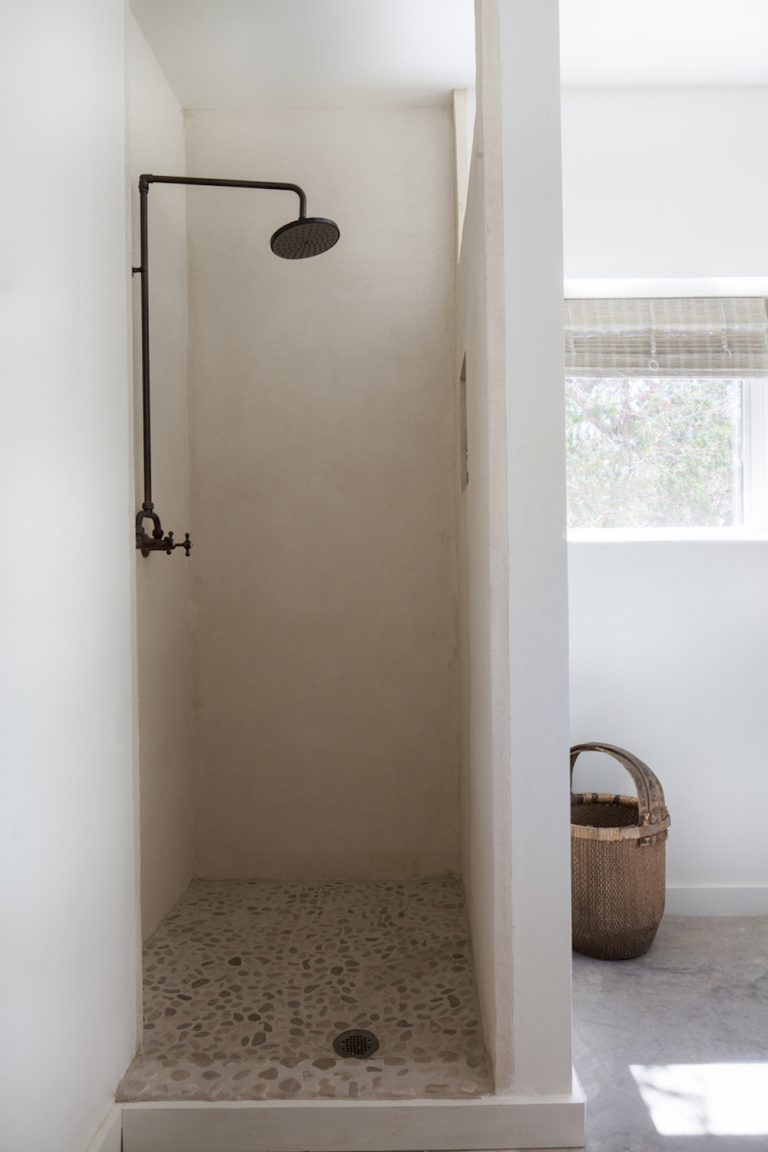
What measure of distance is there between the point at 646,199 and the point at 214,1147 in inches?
110

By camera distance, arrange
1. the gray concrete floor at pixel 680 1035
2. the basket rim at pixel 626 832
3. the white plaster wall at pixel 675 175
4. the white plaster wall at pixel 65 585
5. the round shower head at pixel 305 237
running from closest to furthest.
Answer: the white plaster wall at pixel 65 585 < the gray concrete floor at pixel 680 1035 < the round shower head at pixel 305 237 < the basket rim at pixel 626 832 < the white plaster wall at pixel 675 175

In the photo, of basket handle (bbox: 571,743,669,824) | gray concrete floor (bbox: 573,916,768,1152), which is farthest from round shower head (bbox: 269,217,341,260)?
gray concrete floor (bbox: 573,916,768,1152)

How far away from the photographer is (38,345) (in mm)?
1327

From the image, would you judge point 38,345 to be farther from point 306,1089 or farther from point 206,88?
point 206,88

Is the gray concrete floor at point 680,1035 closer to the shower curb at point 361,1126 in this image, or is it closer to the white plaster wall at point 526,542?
the shower curb at point 361,1126

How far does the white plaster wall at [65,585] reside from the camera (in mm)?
1231

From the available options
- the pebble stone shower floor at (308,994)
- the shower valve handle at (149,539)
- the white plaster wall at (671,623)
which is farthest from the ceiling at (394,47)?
the pebble stone shower floor at (308,994)

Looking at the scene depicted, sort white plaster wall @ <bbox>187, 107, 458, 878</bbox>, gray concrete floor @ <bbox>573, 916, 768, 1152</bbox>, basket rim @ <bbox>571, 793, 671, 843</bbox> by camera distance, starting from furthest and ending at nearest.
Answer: white plaster wall @ <bbox>187, 107, 458, 878</bbox> < basket rim @ <bbox>571, 793, 671, 843</bbox> < gray concrete floor @ <bbox>573, 916, 768, 1152</bbox>

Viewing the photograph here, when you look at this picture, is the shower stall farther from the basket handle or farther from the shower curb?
the shower curb

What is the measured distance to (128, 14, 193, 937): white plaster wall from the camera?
2320mm

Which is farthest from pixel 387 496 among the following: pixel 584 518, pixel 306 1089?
pixel 306 1089

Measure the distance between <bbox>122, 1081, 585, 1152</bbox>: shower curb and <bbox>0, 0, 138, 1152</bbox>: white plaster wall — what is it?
0.13 m

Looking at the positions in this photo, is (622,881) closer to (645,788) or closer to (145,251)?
(645,788)

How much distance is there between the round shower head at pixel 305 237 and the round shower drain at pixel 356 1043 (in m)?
1.88
